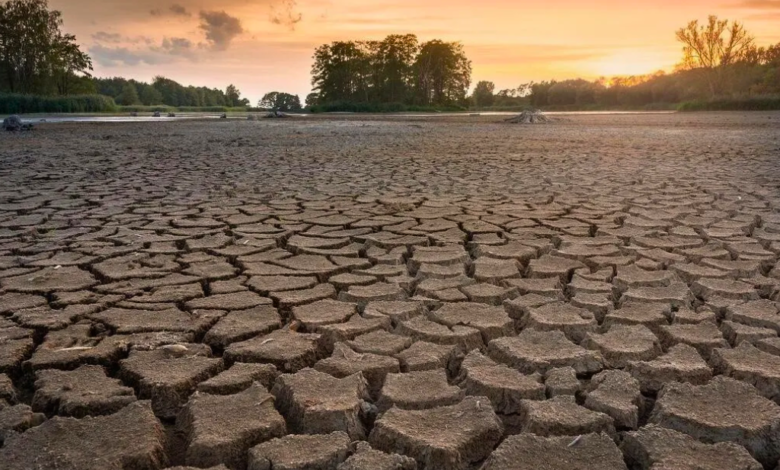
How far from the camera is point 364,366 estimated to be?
1819 millimetres

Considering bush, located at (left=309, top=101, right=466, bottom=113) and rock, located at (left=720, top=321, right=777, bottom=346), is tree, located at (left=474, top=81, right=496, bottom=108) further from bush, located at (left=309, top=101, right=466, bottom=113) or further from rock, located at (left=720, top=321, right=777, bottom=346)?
rock, located at (left=720, top=321, right=777, bottom=346)

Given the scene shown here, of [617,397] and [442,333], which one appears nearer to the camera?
[617,397]

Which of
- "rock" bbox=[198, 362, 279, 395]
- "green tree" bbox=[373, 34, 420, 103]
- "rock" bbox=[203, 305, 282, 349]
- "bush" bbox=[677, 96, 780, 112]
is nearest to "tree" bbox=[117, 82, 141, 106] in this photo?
"green tree" bbox=[373, 34, 420, 103]

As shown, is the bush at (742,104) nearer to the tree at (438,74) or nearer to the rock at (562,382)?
the tree at (438,74)

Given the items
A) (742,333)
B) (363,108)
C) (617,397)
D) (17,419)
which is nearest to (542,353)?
(617,397)

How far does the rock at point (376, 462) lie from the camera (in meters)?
1.31

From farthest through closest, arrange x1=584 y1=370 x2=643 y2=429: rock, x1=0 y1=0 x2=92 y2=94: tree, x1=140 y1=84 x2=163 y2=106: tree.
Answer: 1. x1=140 y1=84 x2=163 y2=106: tree
2. x1=0 y1=0 x2=92 y2=94: tree
3. x1=584 y1=370 x2=643 y2=429: rock

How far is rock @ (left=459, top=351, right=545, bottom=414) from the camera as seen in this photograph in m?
1.63

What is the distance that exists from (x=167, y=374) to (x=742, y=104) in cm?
3683

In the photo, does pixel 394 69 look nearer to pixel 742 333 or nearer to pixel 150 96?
pixel 150 96

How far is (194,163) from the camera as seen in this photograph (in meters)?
7.43

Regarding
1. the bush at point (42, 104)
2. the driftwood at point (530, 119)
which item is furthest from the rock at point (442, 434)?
the bush at point (42, 104)

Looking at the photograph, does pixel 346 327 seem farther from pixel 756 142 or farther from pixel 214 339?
pixel 756 142

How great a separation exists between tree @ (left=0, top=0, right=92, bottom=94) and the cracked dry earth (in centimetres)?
4638
